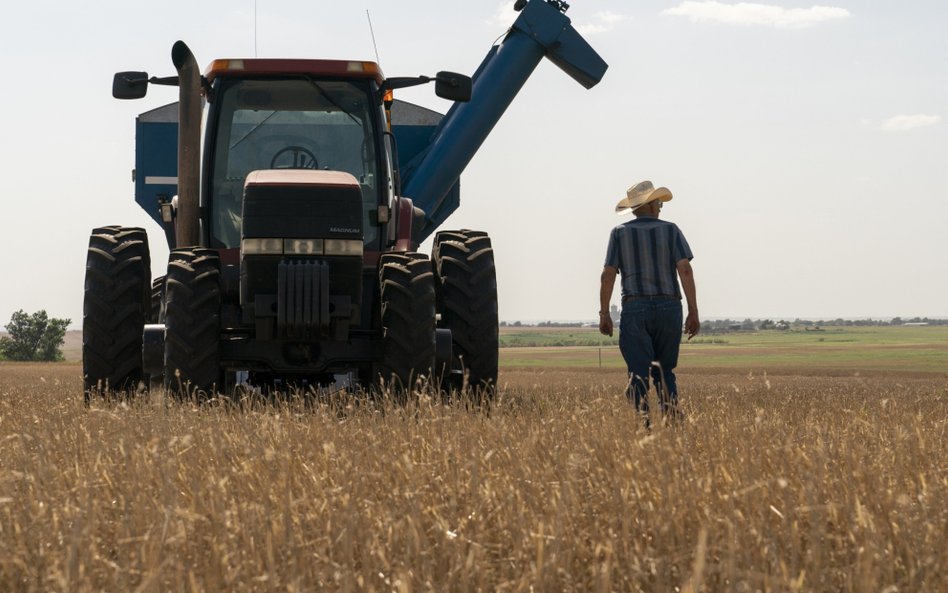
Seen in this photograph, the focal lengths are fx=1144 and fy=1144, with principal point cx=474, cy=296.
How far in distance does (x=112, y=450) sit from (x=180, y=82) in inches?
136

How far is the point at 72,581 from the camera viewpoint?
2549 mm

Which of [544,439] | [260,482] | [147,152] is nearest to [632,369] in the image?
[544,439]

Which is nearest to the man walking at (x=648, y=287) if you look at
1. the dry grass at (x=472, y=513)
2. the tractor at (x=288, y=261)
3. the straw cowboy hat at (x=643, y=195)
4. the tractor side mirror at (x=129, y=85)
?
the straw cowboy hat at (x=643, y=195)

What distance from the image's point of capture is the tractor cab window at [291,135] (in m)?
7.75

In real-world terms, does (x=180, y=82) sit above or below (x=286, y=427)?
above

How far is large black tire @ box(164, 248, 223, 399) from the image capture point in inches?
270

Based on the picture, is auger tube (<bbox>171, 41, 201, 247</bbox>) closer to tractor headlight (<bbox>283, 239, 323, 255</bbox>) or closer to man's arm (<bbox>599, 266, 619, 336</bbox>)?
tractor headlight (<bbox>283, 239, 323, 255</bbox>)

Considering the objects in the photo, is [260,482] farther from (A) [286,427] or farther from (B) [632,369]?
(B) [632,369]

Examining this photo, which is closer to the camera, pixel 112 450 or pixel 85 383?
pixel 112 450

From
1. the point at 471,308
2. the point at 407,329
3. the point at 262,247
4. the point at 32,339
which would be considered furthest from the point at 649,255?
the point at 32,339

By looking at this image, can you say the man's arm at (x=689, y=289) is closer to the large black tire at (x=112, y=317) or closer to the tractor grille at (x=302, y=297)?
the tractor grille at (x=302, y=297)

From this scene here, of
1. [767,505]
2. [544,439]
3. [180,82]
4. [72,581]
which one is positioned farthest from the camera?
[180,82]

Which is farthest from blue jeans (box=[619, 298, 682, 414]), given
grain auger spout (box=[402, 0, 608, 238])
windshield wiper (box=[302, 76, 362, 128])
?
grain auger spout (box=[402, 0, 608, 238])

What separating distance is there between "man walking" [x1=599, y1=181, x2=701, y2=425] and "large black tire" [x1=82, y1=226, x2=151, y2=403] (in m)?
3.15
